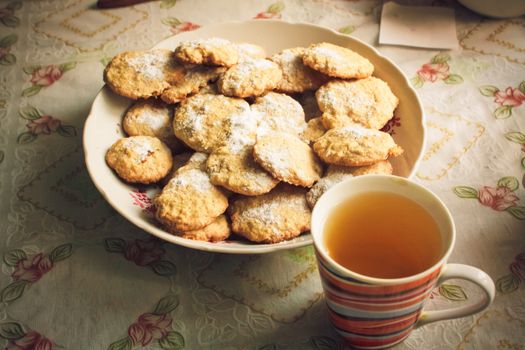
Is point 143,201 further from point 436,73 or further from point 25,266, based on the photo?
point 436,73

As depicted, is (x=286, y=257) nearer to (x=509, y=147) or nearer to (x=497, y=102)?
(x=509, y=147)

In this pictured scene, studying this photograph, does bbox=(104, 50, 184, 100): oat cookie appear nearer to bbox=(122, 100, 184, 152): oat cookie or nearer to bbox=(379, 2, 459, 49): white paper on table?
bbox=(122, 100, 184, 152): oat cookie

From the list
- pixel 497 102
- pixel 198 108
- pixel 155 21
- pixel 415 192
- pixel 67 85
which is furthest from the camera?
pixel 155 21

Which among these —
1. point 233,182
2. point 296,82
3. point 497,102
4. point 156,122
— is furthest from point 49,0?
point 497,102

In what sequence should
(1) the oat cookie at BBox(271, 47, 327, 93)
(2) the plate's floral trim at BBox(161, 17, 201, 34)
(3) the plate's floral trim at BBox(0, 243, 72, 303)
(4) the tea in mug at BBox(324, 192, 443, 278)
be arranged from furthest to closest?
(2) the plate's floral trim at BBox(161, 17, 201, 34) → (1) the oat cookie at BBox(271, 47, 327, 93) → (3) the plate's floral trim at BBox(0, 243, 72, 303) → (4) the tea in mug at BBox(324, 192, 443, 278)

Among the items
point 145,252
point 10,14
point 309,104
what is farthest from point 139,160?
point 10,14

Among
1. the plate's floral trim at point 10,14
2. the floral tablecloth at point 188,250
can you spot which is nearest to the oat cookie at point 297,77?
the floral tablecloth at point 188,250

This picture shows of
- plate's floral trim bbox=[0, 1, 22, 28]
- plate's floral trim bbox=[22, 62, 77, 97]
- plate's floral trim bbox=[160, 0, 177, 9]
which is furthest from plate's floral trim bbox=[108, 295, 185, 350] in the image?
plate's floral trim bbox=[0, 1, 22, 28]
